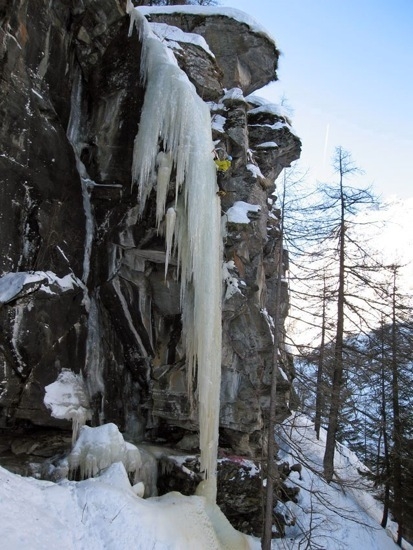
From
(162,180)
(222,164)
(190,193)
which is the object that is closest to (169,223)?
(190,193)

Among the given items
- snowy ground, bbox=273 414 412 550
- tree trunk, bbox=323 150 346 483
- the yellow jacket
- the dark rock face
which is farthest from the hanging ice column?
tree trunk, bbox=323 150 346 483

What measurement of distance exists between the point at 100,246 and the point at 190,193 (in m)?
2.11

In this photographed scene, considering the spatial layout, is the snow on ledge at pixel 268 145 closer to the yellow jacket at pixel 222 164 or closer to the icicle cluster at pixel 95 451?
the yellow jacket at pixel 222 164

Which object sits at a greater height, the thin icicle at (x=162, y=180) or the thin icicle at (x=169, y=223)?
the thin icicle at (x=162, y=180)

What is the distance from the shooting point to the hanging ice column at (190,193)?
26.7 ft

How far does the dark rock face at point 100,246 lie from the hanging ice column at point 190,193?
41 centimetres

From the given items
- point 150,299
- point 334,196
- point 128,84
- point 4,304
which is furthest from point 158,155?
point 334,196

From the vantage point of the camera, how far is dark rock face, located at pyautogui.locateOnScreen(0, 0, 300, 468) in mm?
6977

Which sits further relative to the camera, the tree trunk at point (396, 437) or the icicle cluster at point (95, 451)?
the tree trunk at point (396, 437)

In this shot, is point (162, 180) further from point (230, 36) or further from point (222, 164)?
point (230, 36)

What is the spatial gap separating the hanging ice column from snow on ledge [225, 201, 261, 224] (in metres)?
1.83

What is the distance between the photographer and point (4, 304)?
255 inches

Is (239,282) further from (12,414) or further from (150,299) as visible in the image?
(12,414)

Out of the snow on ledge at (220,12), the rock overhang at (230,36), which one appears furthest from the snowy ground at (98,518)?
the snow on ledge at (220,12)
